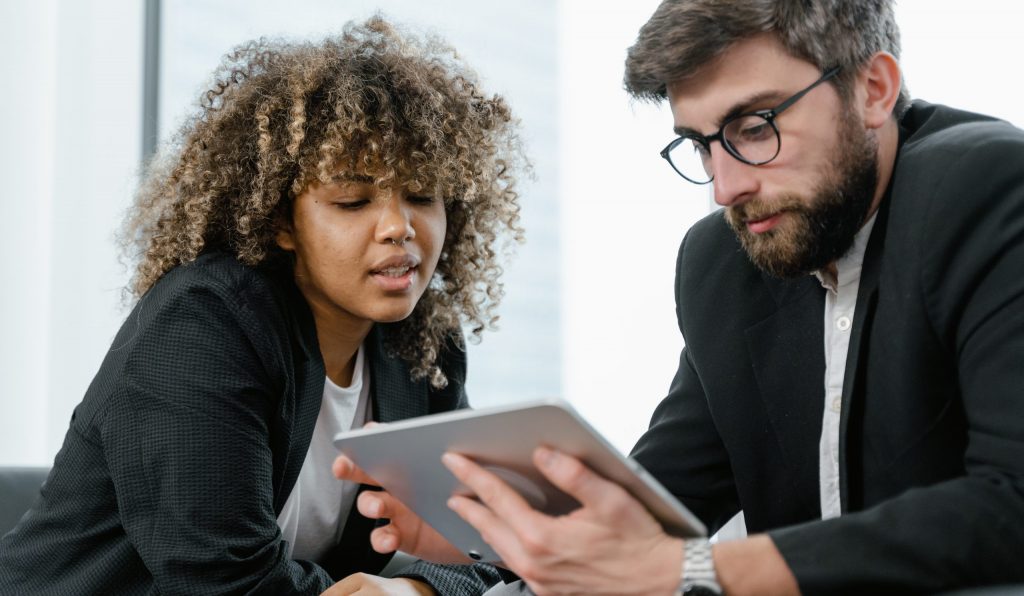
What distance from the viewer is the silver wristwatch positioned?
105 cm

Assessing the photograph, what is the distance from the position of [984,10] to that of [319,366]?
153 centimetres

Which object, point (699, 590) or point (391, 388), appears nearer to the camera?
point (699, 590)

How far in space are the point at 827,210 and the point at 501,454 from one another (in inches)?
23.0

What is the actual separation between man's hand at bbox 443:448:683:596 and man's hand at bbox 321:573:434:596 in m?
0.65

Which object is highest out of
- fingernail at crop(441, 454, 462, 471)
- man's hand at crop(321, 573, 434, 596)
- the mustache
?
the mustache

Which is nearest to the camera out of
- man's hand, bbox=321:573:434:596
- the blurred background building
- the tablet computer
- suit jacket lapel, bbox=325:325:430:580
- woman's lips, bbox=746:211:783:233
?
the tablet computer

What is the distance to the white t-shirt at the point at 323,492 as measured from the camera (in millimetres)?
1842

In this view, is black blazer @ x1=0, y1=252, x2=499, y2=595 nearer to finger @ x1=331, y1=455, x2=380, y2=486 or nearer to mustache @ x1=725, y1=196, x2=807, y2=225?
finger @ x1=331, y1=455, x2=380, y2=486

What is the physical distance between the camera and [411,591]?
175cm

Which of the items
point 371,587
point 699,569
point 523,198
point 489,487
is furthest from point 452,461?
point 523,198

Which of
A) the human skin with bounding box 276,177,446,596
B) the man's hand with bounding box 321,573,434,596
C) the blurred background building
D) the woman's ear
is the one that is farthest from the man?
the blurred background building

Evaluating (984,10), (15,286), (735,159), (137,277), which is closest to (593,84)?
(984,10)

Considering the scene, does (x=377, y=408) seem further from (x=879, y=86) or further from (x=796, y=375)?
(x=879, y=86)

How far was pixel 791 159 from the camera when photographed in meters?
1.36
